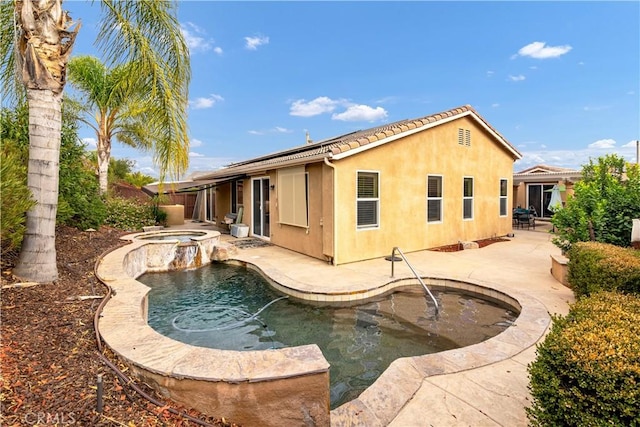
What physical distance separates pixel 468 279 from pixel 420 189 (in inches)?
183

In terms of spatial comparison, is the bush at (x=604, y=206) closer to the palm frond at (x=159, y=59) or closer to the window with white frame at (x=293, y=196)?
the window with white frame at (x=293, y=196)

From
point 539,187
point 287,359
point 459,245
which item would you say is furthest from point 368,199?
point 539,187

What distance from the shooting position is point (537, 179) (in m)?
21.5

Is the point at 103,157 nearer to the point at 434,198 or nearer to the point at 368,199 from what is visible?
the point at 368,199

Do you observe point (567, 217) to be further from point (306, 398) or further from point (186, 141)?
point (186, 141)

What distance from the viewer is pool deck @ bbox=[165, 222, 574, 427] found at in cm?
311

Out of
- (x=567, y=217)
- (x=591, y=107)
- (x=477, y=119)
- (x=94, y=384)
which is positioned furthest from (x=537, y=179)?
(x=94, y=384)

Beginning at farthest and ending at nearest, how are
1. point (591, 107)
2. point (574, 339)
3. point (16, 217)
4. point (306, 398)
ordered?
1. point (591, 107)
2. point (16, 217)
3. point (306, 398)
4. point (574, 339)

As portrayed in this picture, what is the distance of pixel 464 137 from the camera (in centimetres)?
1309

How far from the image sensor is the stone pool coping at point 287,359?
2.98 m

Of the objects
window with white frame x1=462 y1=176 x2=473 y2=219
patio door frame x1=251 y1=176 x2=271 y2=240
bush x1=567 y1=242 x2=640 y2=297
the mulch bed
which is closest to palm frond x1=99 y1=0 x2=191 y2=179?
patio door frame x1=251 y1=176 x2=271 y2=240

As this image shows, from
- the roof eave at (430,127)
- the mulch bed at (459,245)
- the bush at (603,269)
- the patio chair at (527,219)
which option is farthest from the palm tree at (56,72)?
the patio chair at (527,219)

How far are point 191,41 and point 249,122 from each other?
17800mm

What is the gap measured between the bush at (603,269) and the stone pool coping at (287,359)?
3.11ft
